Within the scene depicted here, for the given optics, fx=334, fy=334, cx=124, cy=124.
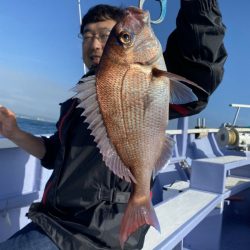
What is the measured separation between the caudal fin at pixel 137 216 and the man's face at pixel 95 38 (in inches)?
40.7

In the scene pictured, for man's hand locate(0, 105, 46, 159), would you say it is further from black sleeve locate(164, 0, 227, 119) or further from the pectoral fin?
the pectoral fin

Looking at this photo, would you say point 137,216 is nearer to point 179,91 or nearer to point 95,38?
point 179,91

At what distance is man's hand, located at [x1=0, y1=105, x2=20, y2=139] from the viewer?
2.37 metres

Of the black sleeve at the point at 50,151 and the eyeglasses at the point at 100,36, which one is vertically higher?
the eyeglasses at the point at 100,36

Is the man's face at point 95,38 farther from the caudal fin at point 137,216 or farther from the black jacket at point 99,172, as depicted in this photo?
the caudal fin at point 137,216

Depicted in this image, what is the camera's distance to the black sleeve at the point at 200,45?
163 centimetres

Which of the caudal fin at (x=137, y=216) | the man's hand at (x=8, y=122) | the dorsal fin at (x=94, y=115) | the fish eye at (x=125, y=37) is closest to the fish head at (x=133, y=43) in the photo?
the fish eye at (x=125, y=37)

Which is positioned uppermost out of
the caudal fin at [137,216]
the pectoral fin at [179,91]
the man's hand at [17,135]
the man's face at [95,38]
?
the man's face at [95,38]

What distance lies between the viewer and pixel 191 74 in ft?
5.69

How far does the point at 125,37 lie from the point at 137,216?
752 millimetres

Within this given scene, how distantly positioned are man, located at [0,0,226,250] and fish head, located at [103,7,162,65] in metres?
0.37

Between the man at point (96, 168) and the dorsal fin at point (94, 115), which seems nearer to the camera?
the dorsal fin at point (94, 115)

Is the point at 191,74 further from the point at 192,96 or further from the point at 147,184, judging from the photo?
the point at 147,184

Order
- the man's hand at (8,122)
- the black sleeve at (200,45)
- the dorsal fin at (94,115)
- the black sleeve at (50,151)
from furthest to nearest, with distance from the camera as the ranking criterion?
the black sleeve at (50,151) < the man's hand at (8,122) < the black sleeve at (200,45) < the dorsal fin at (94,115)
